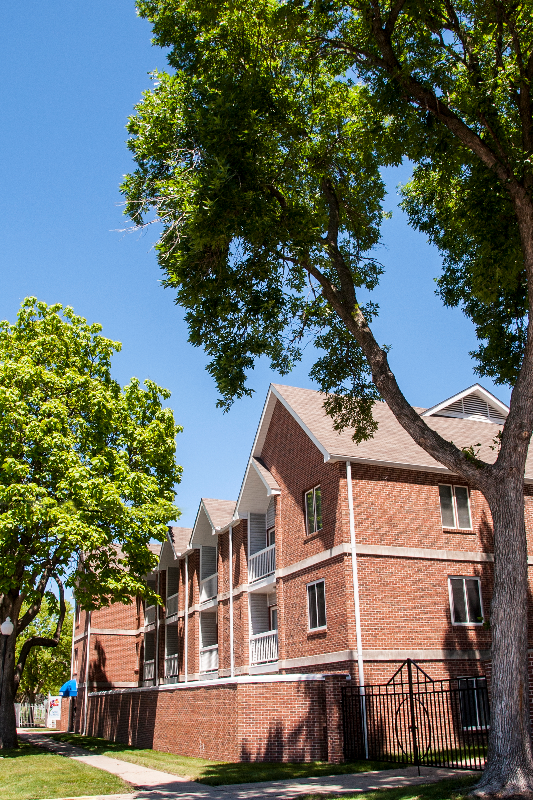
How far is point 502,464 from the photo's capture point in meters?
11.4

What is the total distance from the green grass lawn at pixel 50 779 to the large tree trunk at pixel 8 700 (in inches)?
165

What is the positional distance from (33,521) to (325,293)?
41.8ft

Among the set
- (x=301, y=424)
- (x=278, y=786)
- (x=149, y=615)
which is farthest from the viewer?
(x=149, y=615)

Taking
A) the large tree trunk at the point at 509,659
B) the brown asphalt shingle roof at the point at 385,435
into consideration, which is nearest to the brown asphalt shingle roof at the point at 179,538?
the brown asphalt shingle roof at the point at 385,435

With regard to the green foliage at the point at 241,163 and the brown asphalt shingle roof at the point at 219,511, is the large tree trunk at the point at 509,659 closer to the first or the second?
the green foliage at the point at 241,163

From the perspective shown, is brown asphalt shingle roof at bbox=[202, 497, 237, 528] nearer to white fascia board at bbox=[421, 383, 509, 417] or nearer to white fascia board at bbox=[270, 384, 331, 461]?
white fascia board at bbox=[270, 384, 331, 461]

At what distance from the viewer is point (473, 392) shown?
86.5 ft

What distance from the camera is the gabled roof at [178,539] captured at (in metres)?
33.4

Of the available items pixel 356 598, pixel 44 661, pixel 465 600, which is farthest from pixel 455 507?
pixel 44 661

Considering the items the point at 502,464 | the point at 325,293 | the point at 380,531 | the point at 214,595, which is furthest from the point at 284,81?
the point at 214,595

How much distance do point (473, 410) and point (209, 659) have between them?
14452 millimetres

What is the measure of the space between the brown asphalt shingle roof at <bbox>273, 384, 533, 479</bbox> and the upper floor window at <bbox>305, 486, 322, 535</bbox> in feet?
5.66

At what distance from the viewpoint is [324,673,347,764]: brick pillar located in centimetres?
1611

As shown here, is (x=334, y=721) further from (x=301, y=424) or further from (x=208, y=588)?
(x=208, y=588)
